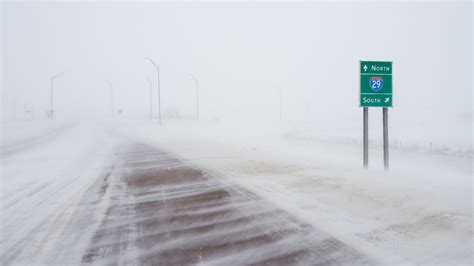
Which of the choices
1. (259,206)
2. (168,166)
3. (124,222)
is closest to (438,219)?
(259,206)

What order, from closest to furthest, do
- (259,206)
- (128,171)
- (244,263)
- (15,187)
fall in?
(244,263) → (259,206) → (15,187) → (128,171)

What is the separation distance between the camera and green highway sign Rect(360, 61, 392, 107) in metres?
11.0

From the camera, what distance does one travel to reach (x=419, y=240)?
530cm

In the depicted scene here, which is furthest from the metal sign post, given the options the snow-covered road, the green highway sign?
the snow-covered road

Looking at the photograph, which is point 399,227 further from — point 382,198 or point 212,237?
point 212,237

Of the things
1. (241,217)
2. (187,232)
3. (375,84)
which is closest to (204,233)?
(187,232)

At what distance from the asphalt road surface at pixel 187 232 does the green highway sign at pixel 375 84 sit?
4.64m

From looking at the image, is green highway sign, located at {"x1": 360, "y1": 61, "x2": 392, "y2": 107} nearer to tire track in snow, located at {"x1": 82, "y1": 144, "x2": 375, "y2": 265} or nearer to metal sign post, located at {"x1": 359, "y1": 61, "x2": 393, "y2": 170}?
metal sign post, located at {"x1": 359, "y1": 61, "x2": 393, "y2": 170}

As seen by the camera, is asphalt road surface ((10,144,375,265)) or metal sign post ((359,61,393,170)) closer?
asphalt road surface ((10,144,375,265))

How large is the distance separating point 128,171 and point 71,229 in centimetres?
671

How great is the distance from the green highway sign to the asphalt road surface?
4.64 metres

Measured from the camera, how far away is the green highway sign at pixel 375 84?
36.2 ft

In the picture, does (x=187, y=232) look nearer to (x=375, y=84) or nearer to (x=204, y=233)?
(x=204, y=233)

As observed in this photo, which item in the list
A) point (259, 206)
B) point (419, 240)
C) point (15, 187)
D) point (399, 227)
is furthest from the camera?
point (15, 187)
